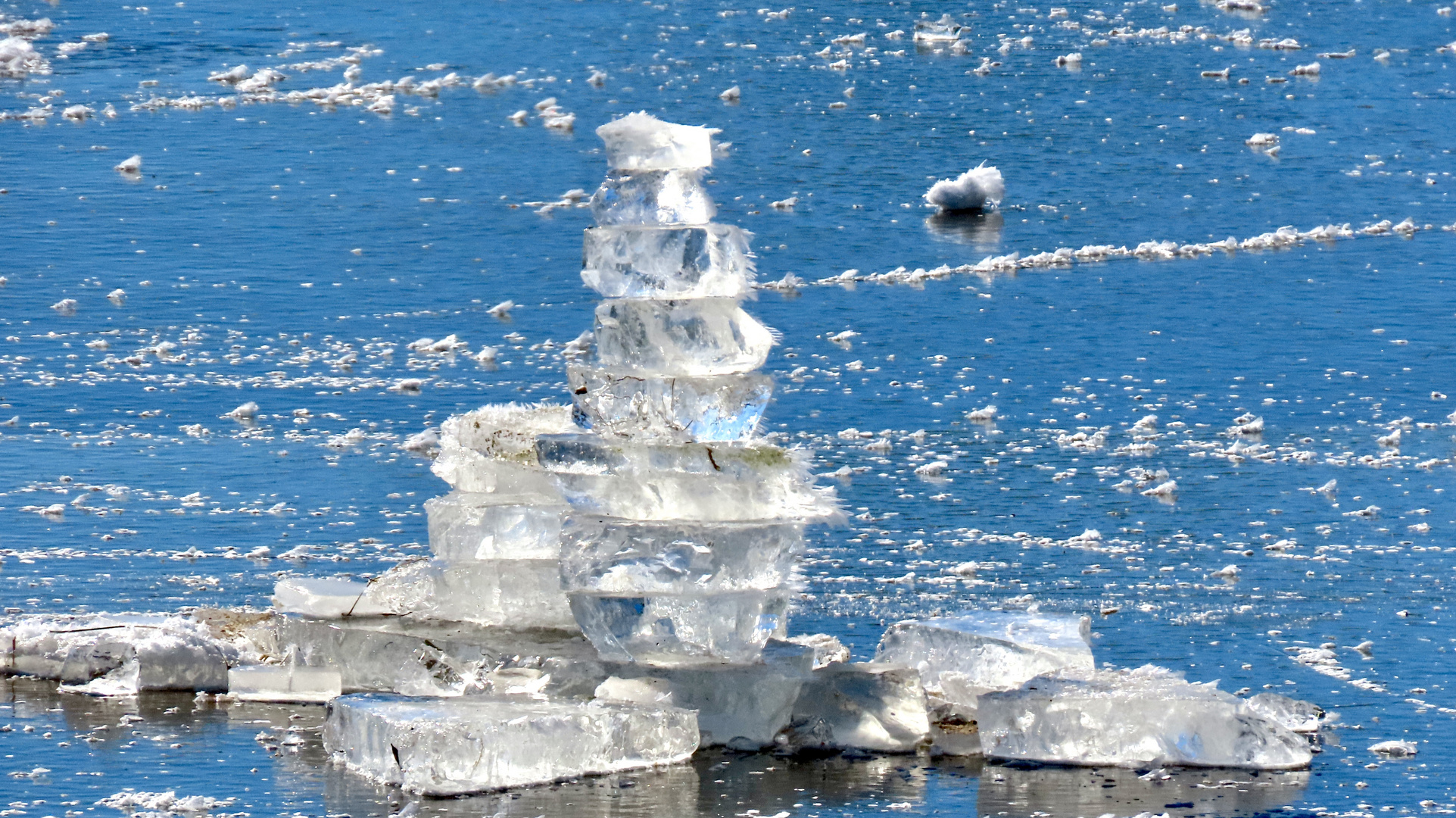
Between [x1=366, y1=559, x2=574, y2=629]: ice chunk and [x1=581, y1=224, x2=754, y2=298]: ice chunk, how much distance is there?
6.01 ft

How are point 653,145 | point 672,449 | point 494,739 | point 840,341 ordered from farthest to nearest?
1. point 840,341
2. point 653,145
3. point 672,449
4. point 494,739

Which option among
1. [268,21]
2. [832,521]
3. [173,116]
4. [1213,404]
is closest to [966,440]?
[1213,404]

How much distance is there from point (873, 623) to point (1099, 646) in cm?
152

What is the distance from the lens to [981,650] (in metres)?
15.2

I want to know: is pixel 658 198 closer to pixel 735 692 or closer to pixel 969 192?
pixel 735 692

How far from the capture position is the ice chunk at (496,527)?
15008mm

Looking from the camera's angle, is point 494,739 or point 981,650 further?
point 981,650

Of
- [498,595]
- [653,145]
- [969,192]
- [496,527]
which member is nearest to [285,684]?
[498,595]

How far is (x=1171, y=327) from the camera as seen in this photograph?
95.6ft

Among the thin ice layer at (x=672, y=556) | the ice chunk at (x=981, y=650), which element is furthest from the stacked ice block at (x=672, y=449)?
the ice chunk at (x=981, y=650)

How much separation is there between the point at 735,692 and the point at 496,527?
6.31 feet

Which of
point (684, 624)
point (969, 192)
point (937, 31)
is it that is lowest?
point (684, 624)

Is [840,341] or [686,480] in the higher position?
[840,341]

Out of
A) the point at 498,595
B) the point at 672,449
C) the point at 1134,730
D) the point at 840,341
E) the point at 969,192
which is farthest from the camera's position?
the point at 969,192
